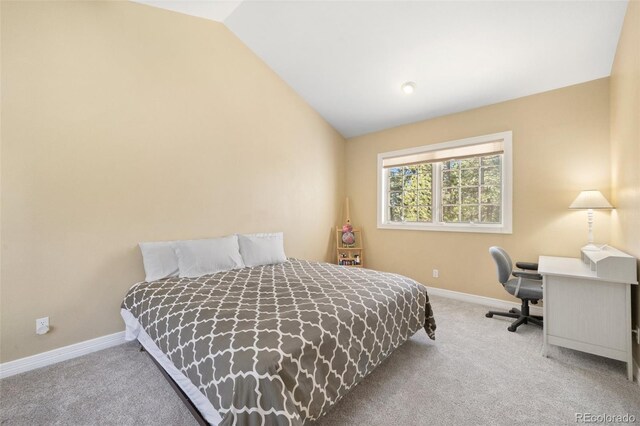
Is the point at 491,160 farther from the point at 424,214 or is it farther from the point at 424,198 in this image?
the point at 424,214

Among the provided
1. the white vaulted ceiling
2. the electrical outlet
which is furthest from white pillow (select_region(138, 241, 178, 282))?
the white vaulted ceiling

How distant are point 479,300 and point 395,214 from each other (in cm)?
163

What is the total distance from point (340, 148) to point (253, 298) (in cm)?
348

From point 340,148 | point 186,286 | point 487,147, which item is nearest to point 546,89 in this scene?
point 487,147

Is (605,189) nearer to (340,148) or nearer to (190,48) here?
(340,148)

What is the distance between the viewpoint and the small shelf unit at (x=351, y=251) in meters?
4.51

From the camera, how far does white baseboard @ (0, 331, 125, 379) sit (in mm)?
2006

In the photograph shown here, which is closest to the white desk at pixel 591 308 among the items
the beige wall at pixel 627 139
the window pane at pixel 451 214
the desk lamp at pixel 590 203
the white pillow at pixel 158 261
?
the beige wall at pixel 627 139

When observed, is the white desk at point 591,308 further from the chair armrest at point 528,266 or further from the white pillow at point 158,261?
the white pillow at point 158,261

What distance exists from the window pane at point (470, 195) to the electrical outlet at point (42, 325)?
445 cm

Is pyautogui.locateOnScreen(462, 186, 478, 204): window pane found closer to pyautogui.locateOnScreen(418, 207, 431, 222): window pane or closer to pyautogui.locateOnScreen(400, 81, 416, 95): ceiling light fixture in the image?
pyautogui.locateOnScreen(418, 207, 431, 222): window pane

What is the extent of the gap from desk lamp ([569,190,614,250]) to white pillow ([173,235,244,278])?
11.1ft

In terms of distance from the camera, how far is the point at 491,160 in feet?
11.4

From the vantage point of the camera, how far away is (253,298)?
1.99 metres
